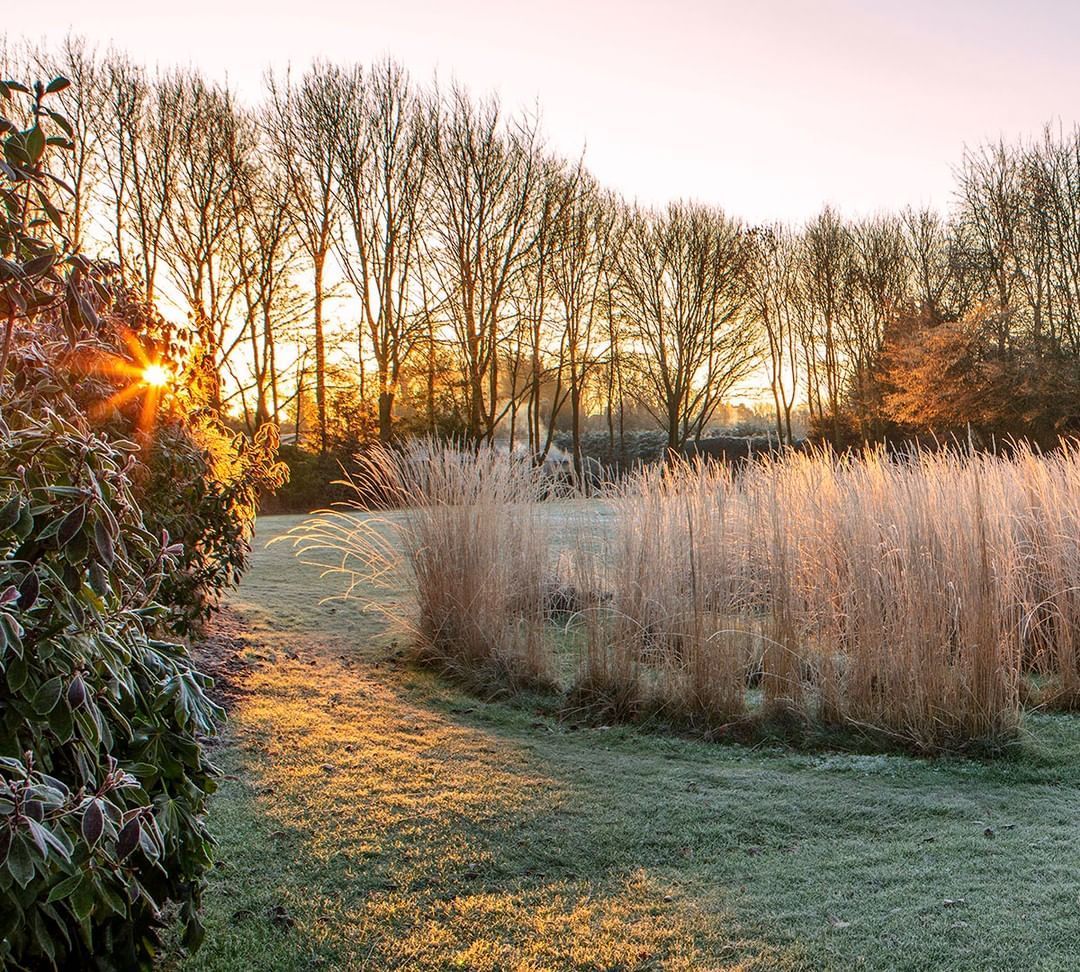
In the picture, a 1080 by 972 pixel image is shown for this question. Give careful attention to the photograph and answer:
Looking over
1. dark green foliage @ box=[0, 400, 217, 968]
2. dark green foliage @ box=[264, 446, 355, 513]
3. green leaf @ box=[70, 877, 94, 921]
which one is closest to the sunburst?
dark green foliage @ box=[0, 400, 217, 968]

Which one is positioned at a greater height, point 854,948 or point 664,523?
point 664,523

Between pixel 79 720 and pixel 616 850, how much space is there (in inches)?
72.2

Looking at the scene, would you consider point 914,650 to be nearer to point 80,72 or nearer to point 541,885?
point 541,885

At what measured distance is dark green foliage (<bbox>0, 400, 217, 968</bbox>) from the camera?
38.4 inches

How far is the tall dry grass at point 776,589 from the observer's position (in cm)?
338

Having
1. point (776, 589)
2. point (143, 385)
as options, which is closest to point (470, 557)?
point (776, 589)

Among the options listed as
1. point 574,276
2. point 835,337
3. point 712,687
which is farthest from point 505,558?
point 835,337

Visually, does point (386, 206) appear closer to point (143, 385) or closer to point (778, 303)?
point (778, 303)

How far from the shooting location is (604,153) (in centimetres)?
1873

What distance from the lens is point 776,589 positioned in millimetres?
3791

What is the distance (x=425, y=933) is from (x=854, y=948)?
1069 millimetres

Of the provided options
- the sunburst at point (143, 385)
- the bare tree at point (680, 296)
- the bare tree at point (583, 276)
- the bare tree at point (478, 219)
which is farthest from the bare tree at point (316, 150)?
the sunburst at point (143, 385)

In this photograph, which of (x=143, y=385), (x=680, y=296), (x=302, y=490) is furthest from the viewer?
(x=680, y=296)

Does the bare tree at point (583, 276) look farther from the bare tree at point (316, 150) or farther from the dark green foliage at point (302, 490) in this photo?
the dark green foliage at point (302, 490)
